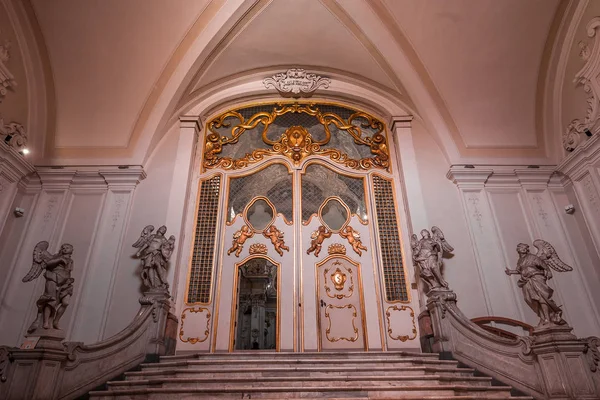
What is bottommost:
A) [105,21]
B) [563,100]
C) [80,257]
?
[80,257]

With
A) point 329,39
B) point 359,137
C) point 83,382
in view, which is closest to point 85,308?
point 83,382

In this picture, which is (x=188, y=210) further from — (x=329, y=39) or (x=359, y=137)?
(x=329, y=39)

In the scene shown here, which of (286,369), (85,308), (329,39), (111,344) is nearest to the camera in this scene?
(286,369)

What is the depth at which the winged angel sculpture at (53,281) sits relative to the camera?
449 centimetres

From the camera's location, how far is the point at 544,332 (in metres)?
4.25

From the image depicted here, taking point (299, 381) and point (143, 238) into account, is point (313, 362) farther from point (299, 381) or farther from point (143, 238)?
point (143, 238)

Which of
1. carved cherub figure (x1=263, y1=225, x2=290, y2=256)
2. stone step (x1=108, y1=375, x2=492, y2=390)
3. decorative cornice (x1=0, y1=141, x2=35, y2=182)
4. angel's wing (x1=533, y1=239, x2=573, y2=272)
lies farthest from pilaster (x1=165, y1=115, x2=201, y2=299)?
angel's wing (x1=533, y1=239, x2=573, y2=272)

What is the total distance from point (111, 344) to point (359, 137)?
19.0ft

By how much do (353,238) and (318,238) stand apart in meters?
0.63

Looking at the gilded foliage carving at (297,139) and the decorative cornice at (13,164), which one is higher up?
the gilded foliage carving at (297,139)

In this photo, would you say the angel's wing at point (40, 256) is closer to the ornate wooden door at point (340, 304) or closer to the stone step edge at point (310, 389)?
the stone step edge at point (310, 389)

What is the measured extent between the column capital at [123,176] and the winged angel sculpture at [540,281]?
6028mm

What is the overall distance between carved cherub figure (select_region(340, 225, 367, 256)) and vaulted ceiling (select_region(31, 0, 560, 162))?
7.83 feet

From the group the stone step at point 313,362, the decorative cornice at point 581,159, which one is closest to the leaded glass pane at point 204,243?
the stone step at point 313,362
